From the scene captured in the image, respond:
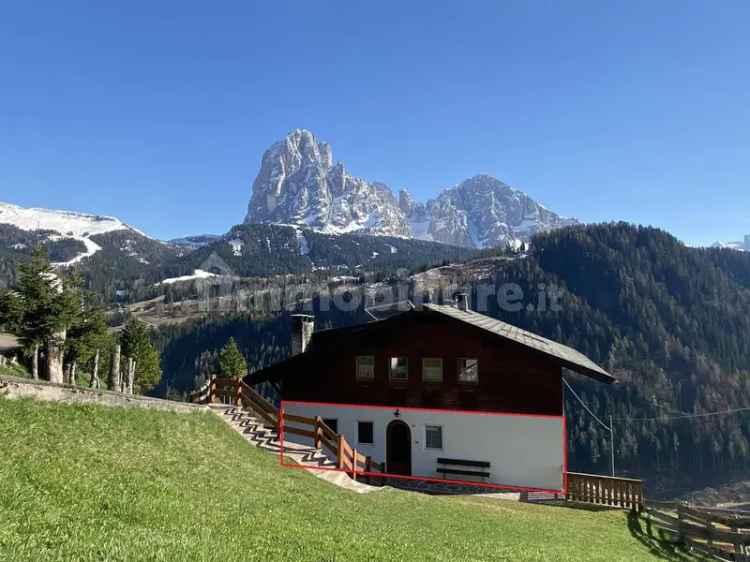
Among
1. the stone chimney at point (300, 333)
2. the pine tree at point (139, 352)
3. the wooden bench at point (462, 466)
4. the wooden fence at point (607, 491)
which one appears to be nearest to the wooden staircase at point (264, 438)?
the wooden bench at point (462, 466)

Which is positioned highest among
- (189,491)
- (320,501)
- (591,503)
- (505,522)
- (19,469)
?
(19,469)

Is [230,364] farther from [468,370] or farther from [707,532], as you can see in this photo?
[707,532]

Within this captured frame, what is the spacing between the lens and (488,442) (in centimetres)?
2528

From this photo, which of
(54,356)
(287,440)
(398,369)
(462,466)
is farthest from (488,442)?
(54,356)

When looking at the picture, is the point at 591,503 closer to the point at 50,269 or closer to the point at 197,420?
the point at 197,420

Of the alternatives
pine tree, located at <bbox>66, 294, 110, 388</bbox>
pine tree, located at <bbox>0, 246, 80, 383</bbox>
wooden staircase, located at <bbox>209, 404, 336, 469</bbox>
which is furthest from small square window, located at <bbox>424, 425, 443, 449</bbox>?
pine tree, located at <bbox>66, 294, 110, 388</bbox>

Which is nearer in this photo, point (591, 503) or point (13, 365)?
point (591, 503)

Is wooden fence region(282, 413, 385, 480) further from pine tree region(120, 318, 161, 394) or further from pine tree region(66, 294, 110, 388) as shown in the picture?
pine tree region(120, 318, 161, 394)

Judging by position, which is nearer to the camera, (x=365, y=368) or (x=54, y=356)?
(x=365, y=368)

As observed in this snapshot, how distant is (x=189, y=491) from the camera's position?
11219mm

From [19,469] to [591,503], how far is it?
22.1 metres

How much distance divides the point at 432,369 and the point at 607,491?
984cm

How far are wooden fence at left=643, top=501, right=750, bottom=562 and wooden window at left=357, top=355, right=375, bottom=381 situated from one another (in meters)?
14.5

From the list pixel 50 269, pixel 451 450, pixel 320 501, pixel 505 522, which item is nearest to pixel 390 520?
pixel 320 501
